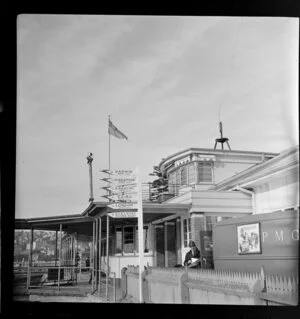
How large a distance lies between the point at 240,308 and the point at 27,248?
1518 millimetres

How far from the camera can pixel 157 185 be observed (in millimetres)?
3807

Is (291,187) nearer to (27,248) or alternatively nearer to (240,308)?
(240,308)

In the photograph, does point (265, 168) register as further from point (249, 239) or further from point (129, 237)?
point (129, 237)

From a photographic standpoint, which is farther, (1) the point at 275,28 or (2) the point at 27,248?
(2) the point at 27,248

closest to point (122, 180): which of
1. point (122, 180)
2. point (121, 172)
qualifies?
point (122, 180)

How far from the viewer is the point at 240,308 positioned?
2818mm

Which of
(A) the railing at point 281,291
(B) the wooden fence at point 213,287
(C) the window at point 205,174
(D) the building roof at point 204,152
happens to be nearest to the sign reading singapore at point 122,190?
(D) the building roof at point 204,152

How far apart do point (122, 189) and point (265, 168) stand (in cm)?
113

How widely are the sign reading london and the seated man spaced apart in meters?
0.79

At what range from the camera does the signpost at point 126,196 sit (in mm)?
3375

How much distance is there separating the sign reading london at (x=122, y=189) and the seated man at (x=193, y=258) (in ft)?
2.60

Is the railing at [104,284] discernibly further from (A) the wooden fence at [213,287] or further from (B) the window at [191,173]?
(B) the window at [191,173]
